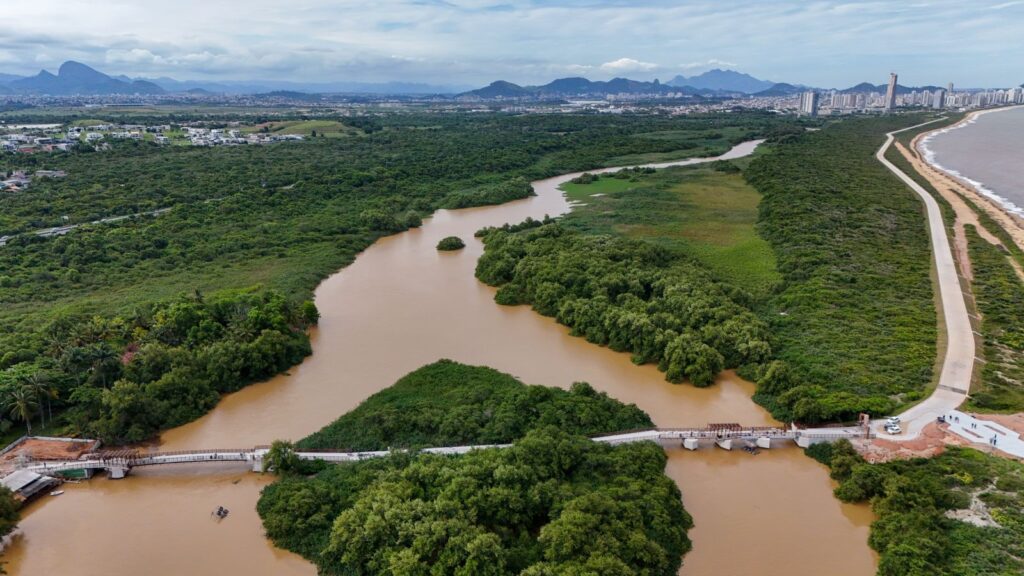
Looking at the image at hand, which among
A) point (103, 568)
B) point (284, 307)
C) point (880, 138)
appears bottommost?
point (103, 568)

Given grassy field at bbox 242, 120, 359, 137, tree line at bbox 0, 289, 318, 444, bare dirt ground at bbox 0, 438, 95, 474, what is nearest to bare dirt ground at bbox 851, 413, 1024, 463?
tree line at bbox 0, 289, 318, 444

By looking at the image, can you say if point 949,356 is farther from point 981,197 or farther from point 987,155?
point 987,155

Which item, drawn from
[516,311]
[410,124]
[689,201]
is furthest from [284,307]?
[410,124]

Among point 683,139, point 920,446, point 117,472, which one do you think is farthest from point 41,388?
point 683,139

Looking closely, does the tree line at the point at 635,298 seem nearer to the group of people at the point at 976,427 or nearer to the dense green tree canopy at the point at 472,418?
the dense green tree canopy at the point at 472,418

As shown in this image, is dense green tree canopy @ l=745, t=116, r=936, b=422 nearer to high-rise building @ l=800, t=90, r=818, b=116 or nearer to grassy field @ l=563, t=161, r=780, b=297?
grassy field @ l=563, t=161, r=780, b=297

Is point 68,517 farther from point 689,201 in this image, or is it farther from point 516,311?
point 689,201

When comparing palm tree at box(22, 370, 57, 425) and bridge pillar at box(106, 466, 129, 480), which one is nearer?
bridge pillar at box(106, 466, 129, 480)
